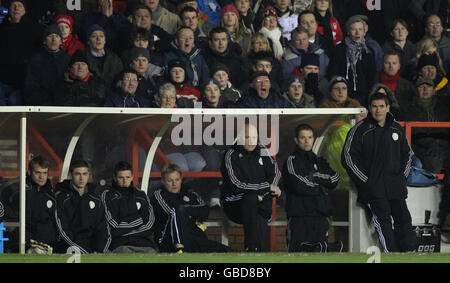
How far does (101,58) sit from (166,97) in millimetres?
1231

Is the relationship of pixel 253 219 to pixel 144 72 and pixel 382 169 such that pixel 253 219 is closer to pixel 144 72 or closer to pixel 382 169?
pixel 382 169

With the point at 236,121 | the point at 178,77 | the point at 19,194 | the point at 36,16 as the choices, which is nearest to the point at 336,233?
the point at 236,121

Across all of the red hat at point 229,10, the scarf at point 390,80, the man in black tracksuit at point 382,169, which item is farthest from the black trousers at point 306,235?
the red hat at point 229,10

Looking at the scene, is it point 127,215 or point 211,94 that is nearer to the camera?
point 127,215

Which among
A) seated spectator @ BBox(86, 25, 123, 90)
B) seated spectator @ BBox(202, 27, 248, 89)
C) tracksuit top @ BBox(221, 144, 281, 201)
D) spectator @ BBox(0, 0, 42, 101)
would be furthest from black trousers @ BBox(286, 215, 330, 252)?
spectator @ BBox(0, 0, 42, 101)

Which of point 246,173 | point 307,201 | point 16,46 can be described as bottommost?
point 307,201

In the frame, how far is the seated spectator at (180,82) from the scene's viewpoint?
13656 mm

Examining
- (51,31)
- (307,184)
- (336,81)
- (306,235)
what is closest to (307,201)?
(307,184)

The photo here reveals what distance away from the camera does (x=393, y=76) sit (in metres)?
14.7

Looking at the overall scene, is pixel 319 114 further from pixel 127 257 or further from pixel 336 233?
pixel 127 257

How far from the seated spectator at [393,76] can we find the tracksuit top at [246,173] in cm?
251

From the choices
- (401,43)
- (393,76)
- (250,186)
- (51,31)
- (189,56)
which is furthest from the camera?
(401,43)

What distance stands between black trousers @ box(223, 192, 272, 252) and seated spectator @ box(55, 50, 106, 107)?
6.93 ft

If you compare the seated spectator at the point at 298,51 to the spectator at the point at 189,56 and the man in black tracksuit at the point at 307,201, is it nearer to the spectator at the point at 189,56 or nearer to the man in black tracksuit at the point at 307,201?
the spectator at the point at 189,56
